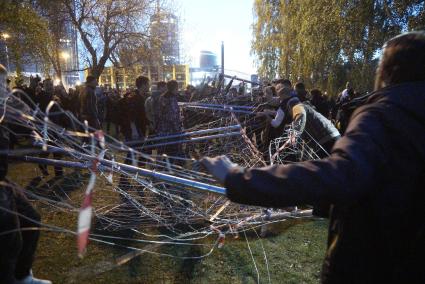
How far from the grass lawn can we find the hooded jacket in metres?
2.30

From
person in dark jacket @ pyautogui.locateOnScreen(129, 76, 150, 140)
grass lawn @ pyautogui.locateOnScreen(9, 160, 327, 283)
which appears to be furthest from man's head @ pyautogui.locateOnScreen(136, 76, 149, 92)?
grass lawn @ pyautogui.locateOnScreen(9, 160, 327, 283)

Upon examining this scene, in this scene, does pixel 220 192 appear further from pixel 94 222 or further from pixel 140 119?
pixel 140 119

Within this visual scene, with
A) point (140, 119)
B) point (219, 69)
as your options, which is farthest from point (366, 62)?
point (140, 119)

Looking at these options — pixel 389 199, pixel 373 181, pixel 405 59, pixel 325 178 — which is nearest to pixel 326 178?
pixel 325 178

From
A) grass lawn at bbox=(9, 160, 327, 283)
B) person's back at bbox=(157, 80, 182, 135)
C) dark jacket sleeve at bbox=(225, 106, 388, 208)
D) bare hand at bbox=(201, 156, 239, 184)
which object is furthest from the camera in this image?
person's back at bbox=(157, 80, 182, 135)

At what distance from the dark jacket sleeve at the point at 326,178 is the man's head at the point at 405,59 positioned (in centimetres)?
29

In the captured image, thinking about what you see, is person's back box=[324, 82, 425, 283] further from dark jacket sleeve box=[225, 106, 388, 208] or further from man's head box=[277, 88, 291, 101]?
man's head box=[277, 88, 291, 101]

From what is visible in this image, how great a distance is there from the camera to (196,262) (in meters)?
4.06

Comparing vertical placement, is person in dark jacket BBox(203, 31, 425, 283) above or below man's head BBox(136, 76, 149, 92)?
below

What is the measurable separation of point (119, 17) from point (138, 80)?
51.5 ft

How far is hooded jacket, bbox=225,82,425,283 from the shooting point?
53.2 inches

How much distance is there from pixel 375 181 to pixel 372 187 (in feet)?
0.08

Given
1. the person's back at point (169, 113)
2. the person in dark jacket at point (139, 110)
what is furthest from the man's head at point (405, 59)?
the person in dark jacket at point (139, 110)

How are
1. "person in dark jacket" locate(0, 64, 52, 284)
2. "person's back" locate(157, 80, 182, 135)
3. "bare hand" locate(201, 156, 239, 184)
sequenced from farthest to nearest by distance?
"person's back" locate(157, 80, 182, 135), "person in dark jacket" locate(0, 64, 52, 284), "bare hand" locate(201, 156, 239, 184)
